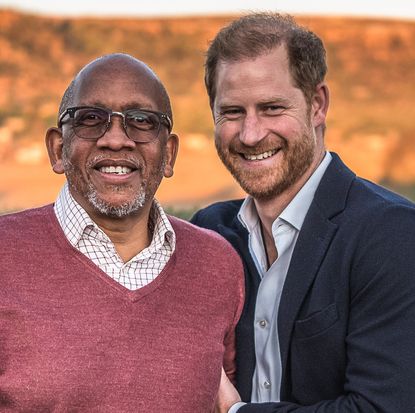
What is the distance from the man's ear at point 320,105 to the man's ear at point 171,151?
726 millimetres

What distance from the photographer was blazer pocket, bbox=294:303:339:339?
3053 millimetres

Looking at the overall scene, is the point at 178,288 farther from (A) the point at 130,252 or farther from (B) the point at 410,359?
(B) the point at 410,359

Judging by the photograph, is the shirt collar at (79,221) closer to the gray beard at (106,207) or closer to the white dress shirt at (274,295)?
the gray beard at (106,207)

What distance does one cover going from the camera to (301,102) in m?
3.51

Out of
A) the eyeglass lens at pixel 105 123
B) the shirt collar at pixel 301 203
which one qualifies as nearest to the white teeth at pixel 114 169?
the eyeglass lens at pixel 105 123

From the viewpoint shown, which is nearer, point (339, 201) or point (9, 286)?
point (9, 286)

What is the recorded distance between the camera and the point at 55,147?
3076 millimetres

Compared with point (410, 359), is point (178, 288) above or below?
above

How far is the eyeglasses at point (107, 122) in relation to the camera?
113 inches

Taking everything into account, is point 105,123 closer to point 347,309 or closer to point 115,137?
point 115,137

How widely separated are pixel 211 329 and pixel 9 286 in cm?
71

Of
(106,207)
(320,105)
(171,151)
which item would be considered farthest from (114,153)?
(320,105)

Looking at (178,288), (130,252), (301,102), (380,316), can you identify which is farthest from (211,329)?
(301,102)

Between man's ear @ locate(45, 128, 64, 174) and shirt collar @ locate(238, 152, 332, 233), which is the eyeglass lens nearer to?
man's ear @ locate(45, 128, 64, 174)
